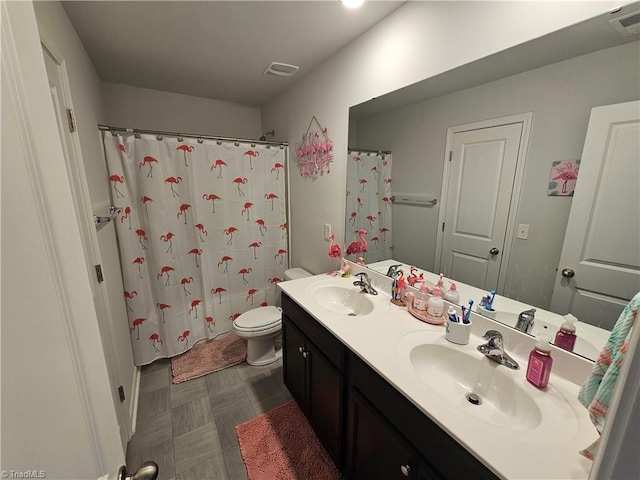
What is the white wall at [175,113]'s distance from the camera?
2311 mm

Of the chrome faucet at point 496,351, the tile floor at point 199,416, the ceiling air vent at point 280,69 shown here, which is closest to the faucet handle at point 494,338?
the chrome faucet at point 496,351

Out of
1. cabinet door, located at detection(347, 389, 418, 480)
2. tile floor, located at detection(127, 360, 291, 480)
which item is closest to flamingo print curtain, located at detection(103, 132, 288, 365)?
tile floor, located at detection(127, 360, 291, 480)

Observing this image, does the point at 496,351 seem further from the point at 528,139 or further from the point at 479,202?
the point at 528,139

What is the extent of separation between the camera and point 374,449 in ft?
3.32

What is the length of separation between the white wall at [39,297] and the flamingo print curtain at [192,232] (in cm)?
174

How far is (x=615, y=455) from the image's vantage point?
1.11 feet

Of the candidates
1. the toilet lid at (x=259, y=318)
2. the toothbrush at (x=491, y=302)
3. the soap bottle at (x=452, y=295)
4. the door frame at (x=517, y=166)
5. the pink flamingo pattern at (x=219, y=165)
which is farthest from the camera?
the pink flamingo pattern at (x=219, y=165)

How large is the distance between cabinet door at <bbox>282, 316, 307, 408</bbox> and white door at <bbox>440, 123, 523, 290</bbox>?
3.04ft

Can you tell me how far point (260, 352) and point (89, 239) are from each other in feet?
4.73

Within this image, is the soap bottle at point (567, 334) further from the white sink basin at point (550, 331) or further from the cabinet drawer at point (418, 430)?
the cabinet drawer at point (418, 430)

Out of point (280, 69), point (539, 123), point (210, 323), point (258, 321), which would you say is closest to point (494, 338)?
point (539, 123)

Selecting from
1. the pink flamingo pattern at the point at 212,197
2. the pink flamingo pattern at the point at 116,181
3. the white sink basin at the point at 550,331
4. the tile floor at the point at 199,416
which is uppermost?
the pink flamingo pattern at the point at 116,181

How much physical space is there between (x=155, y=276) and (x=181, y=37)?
1.68 metres

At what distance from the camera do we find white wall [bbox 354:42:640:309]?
31.9 inches
